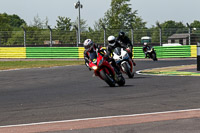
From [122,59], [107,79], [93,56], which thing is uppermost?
[93,56]

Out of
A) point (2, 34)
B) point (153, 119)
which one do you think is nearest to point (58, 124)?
point (153, 119)

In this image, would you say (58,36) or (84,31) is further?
(84,31)

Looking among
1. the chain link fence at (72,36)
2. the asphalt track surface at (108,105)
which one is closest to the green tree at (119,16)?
the chain link fence at (72,36)

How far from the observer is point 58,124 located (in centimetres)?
666

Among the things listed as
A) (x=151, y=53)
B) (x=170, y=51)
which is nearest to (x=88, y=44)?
(x=151, y=53)

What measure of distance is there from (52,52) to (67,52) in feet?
3.83

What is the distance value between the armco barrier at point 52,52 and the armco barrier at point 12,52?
38cm

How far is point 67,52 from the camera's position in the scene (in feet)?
115

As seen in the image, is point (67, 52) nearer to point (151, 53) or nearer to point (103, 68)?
point (151, 53)

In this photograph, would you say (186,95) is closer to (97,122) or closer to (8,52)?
(97,122)

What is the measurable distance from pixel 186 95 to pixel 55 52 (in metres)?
25.9

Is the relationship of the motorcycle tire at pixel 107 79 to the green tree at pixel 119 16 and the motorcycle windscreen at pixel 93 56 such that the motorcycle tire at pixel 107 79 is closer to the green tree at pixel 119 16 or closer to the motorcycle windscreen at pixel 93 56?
the motorcycle windscreen at pixel 93 56

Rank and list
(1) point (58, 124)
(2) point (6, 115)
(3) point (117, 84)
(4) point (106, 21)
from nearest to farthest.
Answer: (1) point (58, 124), (2) point (6, 115), (3) point (117, 84), (4) point (106, 21)

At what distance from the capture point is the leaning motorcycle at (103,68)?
40.3 ft
